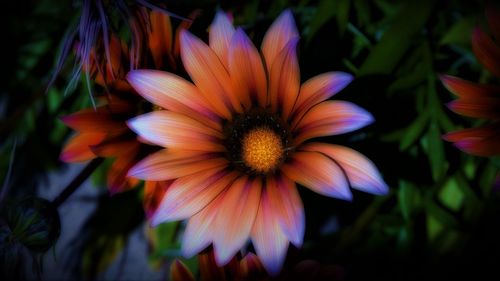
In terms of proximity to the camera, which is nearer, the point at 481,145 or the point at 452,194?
the point at 481,145

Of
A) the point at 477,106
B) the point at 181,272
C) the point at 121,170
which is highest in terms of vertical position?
the point at 477,106

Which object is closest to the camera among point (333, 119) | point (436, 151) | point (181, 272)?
point (333, 119)

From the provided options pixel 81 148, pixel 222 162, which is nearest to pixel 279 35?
pixel 222 162

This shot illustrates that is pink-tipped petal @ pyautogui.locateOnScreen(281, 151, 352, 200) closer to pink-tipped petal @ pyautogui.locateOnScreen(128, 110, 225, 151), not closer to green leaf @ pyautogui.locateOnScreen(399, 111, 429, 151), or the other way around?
pink-tipped petal @ pyautogui.locateOnScreen(128, 110, 225, 151)

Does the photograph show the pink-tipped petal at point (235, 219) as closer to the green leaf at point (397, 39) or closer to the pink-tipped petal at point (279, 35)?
the pink-tipped petal at point (279, 35)

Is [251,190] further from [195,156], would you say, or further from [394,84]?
[394,84]

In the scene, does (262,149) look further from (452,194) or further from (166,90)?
(452,194)

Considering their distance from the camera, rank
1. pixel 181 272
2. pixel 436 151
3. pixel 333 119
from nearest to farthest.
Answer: pixel 333 119, pixel 181 272, pixel 436 151

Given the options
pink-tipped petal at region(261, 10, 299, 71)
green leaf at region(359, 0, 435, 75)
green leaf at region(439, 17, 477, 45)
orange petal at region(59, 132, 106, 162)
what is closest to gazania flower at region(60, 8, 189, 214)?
orange petal at region(59, 132, 106, 162)

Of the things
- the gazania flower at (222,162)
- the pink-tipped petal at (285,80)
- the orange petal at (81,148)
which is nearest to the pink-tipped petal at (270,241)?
Result: the gazania flower at (222,162)
